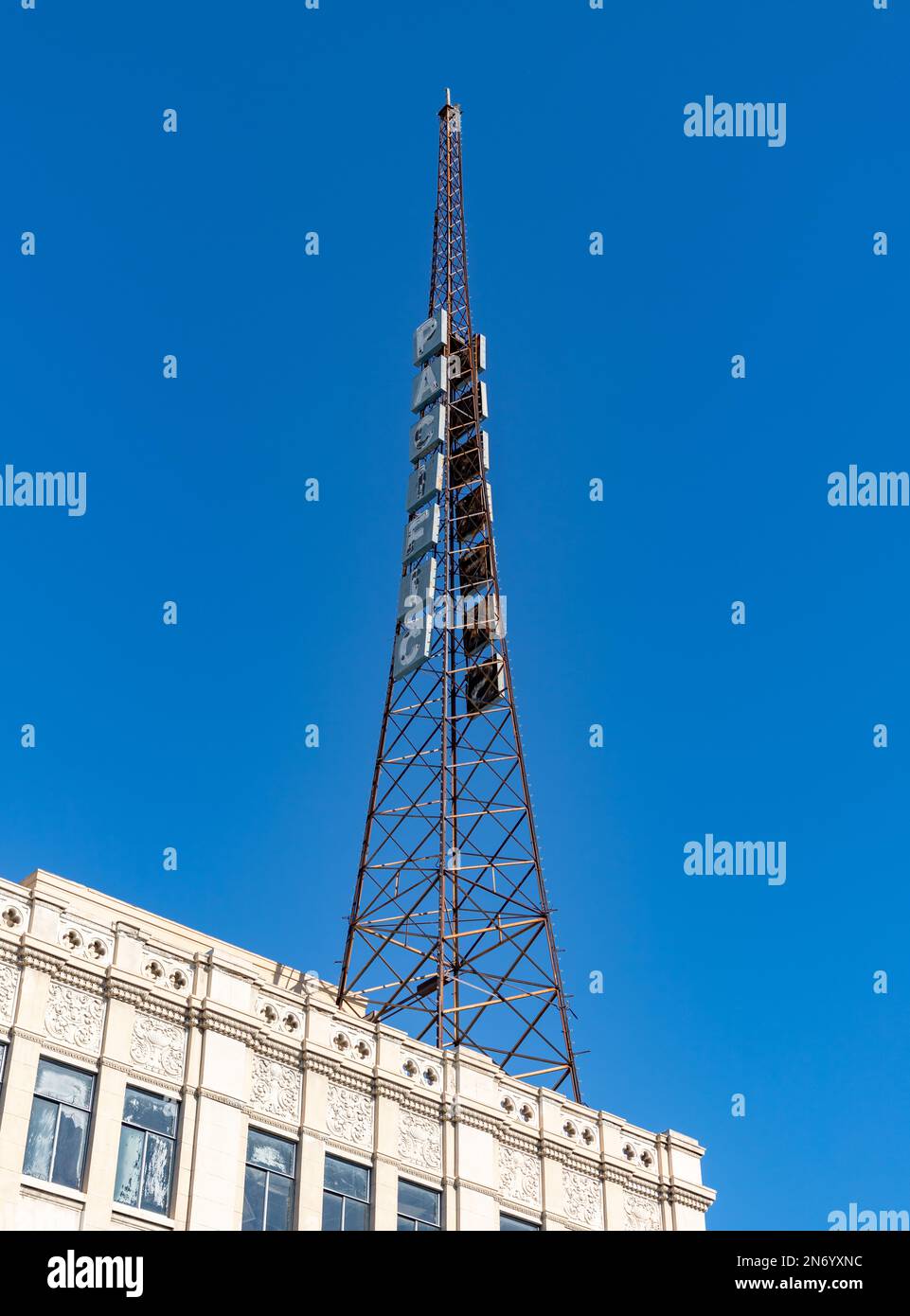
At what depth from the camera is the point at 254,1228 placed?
35688 mm

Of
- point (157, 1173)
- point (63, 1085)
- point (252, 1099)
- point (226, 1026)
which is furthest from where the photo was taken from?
point (226, 1026)

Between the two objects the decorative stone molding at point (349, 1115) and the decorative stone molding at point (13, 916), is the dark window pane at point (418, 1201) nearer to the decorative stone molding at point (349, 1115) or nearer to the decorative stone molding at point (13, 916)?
the decorative stone molding at point (349, 1115)

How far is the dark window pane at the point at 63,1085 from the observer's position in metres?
33.9

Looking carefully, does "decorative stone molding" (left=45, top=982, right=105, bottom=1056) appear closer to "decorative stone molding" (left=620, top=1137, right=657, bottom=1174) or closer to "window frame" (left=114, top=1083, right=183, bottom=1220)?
"window frame" (left=114, top=1083, right=183, bottom=1220)

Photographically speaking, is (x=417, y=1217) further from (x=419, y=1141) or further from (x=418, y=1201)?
(x=419, y=1141)

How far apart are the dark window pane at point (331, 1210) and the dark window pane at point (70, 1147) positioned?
18.4 ft

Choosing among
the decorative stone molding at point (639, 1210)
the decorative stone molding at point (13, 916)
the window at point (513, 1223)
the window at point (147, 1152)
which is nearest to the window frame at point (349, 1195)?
the window at point (513, 1223)

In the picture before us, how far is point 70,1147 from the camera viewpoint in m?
33.6

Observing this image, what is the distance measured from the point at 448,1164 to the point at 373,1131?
1.91m

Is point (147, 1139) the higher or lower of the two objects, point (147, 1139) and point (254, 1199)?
the higher

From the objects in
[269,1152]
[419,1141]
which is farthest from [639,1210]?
[269,1152]

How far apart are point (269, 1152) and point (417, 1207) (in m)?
3.70
